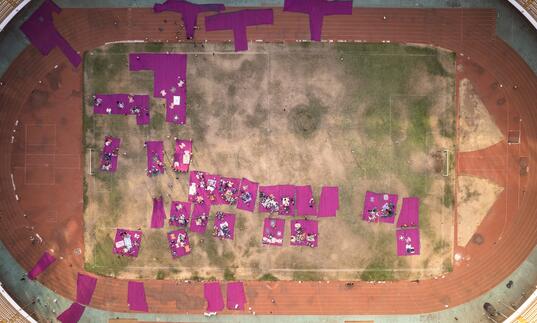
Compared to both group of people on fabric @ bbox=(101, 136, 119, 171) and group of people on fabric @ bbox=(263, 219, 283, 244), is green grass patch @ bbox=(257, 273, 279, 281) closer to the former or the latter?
group of people on fabric @ bbox=(263, 219, 283, 244)

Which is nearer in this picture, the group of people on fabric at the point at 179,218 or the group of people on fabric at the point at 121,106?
the group of people on fabric at the point at 121,106

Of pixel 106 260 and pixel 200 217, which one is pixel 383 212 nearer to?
pixel 200 217

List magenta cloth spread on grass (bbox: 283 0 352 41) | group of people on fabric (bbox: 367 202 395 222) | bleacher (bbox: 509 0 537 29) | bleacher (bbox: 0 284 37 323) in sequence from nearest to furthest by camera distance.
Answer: bleacher (bbox: 509 0 537 29)
bleacher (bbox: 0 284 37 323)
magenta cloth spread on grass (bbox: 283 0 352 41)
group of people on fabric (bbox: 367 202 395 222)

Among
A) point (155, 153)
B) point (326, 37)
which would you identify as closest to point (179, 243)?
point (155, 153)

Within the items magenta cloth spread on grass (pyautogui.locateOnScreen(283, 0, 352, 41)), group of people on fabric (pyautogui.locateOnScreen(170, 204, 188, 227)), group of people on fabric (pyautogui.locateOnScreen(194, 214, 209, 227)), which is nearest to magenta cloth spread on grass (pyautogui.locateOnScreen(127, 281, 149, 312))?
group of people on fabric (pyautogui.locateOnScreen(170, 204, 188, 227))

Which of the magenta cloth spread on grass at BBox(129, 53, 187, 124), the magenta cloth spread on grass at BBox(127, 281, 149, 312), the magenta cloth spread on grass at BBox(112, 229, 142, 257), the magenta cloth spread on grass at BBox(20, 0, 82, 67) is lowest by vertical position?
the magenta cloth spread on grass at BBox(127, 281, 149, 312)

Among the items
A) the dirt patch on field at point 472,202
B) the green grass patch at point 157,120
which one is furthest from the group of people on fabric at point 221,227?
the dirt patch on field at point 472,202

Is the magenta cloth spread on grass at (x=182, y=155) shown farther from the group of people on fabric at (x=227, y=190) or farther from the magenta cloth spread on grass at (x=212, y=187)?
the group of people on fabric at (x=227, y=190)

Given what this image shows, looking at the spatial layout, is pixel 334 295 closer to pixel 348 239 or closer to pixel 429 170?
pixel 348 239
